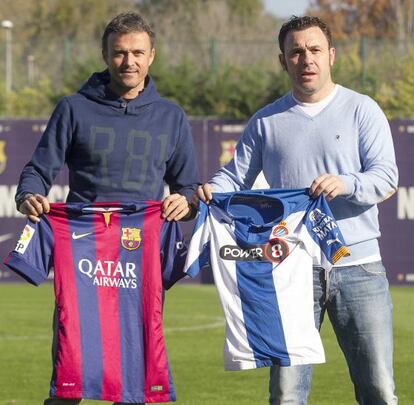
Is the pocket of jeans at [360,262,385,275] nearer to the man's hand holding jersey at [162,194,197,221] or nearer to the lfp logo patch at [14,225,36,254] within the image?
the man's hand holding jersey at [162,194,197,221]

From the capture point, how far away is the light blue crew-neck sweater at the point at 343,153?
7094mm

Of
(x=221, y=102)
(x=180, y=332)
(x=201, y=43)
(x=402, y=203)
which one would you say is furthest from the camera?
(x=201, y=43)

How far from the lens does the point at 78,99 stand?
7.52 metres

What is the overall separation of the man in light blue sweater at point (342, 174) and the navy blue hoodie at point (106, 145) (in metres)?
0.35

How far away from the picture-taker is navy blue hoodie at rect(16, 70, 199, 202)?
7.45 m

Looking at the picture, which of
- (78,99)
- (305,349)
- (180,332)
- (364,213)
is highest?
(78,99)

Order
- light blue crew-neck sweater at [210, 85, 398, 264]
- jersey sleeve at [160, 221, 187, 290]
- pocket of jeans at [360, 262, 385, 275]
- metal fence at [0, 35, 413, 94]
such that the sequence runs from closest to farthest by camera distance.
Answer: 1. light blue crew-neck sweater at [210, 85, 398, 264]
2. pocket of jeans at [360, 262, 385, 275]
3. jersey sleeve at [160, 221, 187, 290]
4. metal fence at [0, 35, 413, 94]

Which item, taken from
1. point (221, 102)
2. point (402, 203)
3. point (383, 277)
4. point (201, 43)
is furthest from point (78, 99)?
point (201, 43)

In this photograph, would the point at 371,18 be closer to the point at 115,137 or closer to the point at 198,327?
the point at 198,327

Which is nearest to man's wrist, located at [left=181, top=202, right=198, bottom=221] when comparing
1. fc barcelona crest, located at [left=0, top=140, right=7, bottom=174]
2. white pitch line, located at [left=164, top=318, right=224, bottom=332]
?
white pitch line, located at [left=164, top=318, right=224, bottom=332]

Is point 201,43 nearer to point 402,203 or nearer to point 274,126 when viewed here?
point 402,203

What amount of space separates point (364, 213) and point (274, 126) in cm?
64

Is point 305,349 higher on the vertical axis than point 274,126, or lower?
lower

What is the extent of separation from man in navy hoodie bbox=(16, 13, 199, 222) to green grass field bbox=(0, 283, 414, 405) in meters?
3.39
